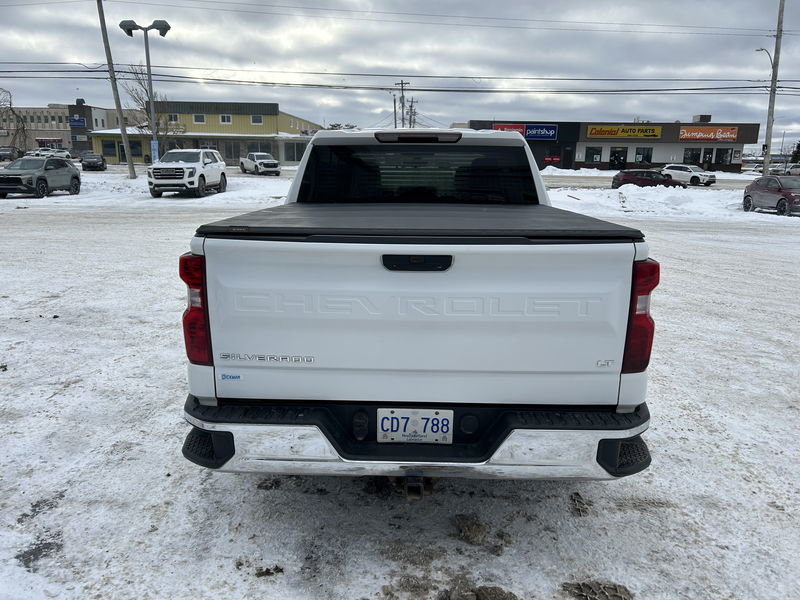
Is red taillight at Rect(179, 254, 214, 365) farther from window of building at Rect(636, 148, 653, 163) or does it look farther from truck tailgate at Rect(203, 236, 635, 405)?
window of building at Rect(636, 148, 653, 163)

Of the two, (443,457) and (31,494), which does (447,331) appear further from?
(31,494)

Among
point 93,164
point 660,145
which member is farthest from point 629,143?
point 93,164

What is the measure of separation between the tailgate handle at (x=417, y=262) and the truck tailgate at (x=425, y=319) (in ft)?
0.05

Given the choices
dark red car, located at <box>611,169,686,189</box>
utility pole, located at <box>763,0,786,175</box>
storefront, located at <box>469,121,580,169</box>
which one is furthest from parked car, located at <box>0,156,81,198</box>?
storefront, located at <box>469,121,580,169</box>

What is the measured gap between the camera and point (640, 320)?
8.23 feet

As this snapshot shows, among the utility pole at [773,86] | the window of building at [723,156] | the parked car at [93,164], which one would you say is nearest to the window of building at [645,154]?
the window of building at [723,156]

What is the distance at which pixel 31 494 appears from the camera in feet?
11.0

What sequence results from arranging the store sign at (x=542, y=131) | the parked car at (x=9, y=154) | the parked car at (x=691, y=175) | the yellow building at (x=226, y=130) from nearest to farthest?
the parked car at (x=691, y=175) < the store sign at (x=542, y=131) < the parked car at (x=9, y=154) < the yellow building at (x=226, y=130)

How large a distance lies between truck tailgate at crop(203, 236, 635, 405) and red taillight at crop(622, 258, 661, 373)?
0.14ft

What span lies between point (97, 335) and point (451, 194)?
424cm

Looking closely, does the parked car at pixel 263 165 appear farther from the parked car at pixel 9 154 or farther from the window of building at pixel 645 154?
the window of building at pixel 645 154

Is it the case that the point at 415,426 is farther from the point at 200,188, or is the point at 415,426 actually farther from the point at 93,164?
the point at 93,164

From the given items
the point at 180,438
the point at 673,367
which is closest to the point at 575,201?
the point at 673,367

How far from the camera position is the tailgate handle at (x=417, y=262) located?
247cm
